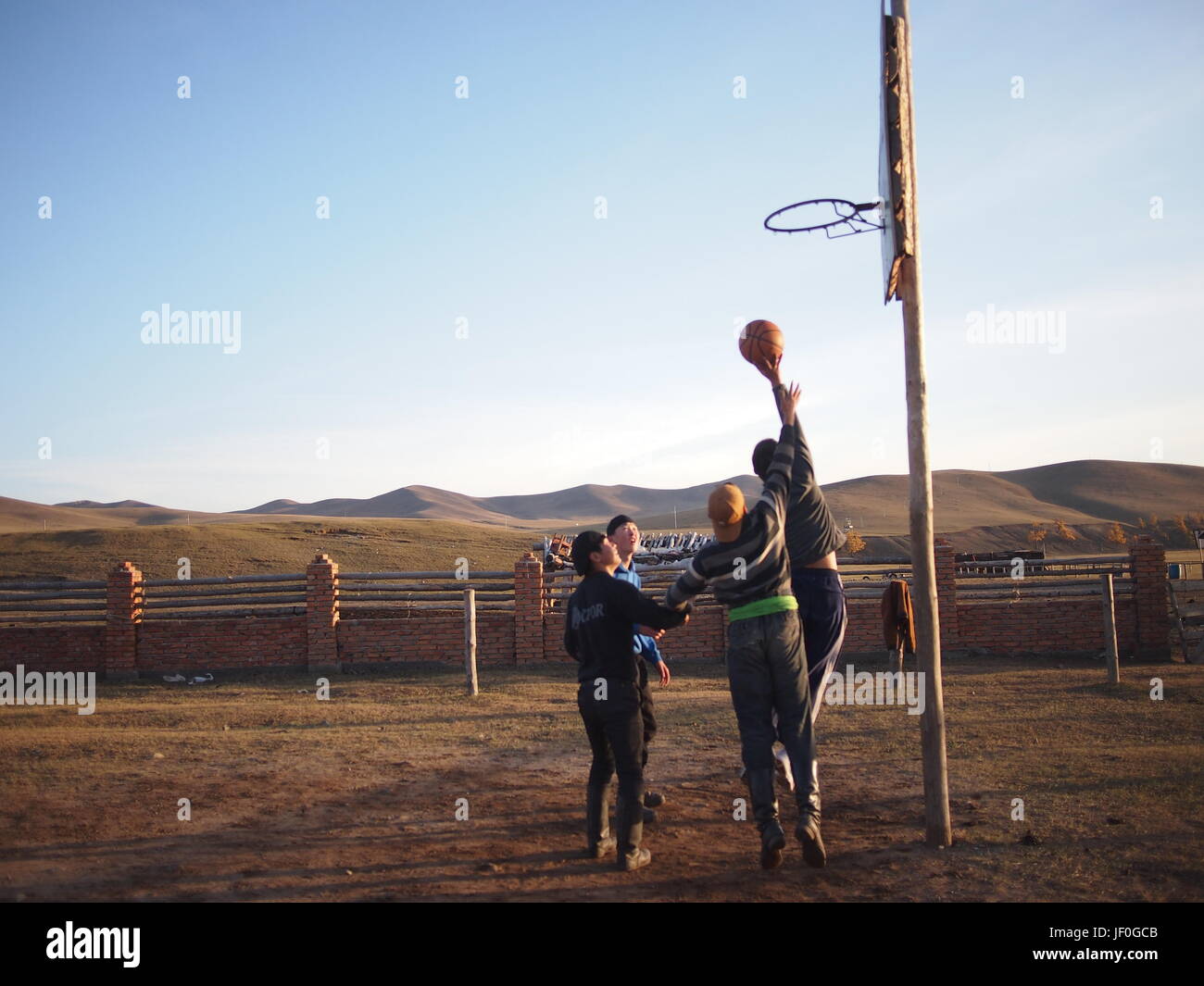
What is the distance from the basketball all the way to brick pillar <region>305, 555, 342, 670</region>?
1010 centimetres

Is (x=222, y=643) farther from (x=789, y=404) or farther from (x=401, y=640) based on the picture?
(x=789, y=404)

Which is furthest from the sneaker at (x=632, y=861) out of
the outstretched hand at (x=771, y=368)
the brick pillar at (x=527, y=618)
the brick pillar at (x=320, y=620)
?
the brick pillar at (x=320, y=620)

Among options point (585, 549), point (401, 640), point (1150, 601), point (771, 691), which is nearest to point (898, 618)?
point (771, 691)

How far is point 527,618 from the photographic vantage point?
45.4 feet

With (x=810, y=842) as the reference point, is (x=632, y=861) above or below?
below

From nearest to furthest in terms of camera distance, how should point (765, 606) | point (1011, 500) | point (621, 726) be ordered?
point (765, 606), point (621, 726), point (1011, 500)

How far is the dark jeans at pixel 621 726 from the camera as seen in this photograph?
4.57 m

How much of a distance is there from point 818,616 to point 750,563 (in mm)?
798

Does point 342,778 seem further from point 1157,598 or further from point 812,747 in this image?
point 1157,598

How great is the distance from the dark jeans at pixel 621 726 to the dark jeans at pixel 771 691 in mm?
542

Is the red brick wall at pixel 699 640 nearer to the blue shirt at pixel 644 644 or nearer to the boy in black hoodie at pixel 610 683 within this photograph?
the blue shirt at pixel 644 644

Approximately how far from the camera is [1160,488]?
381ft
